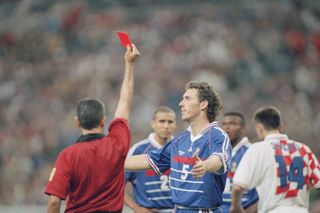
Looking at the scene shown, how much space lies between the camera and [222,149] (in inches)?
247

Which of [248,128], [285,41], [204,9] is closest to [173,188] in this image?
[248,128]

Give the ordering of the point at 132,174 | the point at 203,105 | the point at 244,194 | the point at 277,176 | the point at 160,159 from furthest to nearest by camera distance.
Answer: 1. the point at 132,174
2. the point at 244,194
3. the point at 277,176
4. the point at 160,159
5. the point at 203,105

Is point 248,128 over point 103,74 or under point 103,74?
under

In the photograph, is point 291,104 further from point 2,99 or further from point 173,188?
point 173,188

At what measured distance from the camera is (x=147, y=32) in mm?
18016

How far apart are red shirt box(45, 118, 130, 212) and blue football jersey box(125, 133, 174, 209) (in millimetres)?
2787

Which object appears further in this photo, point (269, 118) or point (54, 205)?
point (269, 118)

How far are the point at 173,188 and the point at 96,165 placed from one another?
99 centimetres

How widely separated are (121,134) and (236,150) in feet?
10.2

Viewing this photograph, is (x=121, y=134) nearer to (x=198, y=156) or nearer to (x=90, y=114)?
(x=90, y=114)

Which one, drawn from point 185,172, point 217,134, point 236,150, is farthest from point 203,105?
point 236,150

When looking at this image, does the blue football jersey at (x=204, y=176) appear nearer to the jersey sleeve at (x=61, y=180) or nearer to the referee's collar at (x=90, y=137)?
the referee's collar at (x=90, y=137)

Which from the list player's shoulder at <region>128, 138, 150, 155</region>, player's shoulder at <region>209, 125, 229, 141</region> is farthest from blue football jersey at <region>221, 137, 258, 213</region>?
player's shoulder at <region>209, 125, 229, 141</region>

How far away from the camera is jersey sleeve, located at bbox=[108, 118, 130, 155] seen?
602 cm
